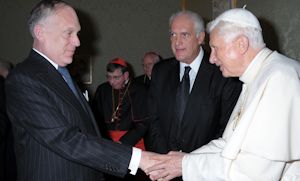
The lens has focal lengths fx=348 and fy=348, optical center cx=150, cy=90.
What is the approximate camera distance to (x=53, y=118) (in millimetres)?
2051

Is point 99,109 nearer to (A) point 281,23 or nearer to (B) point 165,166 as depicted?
(B) point 165,166

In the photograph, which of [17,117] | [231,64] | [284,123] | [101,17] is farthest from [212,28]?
[101,17]

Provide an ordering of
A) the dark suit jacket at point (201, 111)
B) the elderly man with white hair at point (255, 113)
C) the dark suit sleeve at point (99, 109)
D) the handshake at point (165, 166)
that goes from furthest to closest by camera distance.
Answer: the dark suit sleeve at point (99, 109), the dark suit jacket at point (201, 111), the handshake at point (165, 166), the elderly man with white hair at point (255, 113)

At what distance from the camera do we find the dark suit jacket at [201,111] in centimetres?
317

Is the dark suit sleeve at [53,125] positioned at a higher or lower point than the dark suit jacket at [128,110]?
higher

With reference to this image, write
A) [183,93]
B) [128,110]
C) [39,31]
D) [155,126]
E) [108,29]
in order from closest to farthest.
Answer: [39,31] → [183,93] → [155,126] → [128,110] → [108,29]

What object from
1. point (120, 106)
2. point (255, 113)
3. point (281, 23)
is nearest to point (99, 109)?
point (120, 106)

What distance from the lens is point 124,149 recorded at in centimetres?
227

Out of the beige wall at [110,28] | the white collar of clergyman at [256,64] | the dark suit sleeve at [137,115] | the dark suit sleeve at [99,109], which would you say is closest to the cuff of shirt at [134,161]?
the white collar of clergyman at [256,64]

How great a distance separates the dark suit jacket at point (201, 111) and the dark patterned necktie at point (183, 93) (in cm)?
5

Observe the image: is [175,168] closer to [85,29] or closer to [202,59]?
[202,59]

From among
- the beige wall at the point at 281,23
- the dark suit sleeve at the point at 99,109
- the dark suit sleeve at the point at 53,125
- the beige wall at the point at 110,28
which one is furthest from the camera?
the beige wall at the point at 110,28

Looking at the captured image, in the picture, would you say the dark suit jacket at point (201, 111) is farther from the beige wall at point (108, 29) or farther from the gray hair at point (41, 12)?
the beige wall at point (108, 29)

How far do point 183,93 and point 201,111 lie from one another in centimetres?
26
